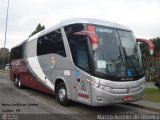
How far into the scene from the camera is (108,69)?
10.2 meters

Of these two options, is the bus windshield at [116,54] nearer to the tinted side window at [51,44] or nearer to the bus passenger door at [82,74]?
the bus passenger door at [82,74]

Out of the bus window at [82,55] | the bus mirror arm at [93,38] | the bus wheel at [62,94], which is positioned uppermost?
the bus mirror arm at [93,38]

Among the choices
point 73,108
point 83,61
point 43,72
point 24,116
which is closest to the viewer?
point 24,116

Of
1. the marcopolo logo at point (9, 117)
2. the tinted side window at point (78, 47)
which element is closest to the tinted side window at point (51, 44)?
the tinted side window at point (78, 47)

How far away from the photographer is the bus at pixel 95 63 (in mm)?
10078

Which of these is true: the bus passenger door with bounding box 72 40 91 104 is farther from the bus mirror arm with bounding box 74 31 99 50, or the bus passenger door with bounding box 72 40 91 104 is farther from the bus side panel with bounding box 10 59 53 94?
the bus side panel with bounding box 10 59 53 94

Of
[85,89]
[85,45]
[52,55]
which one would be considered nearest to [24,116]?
[85,89]

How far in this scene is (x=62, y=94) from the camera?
40.3ft

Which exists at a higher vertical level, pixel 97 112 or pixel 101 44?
pixel 101 44

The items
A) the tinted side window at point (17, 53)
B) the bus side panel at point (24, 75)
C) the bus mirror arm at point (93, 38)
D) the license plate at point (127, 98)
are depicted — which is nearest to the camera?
the bus mirror arm at point (93, 38)

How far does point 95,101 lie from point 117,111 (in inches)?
66.9

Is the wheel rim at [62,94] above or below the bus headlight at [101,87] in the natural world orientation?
below

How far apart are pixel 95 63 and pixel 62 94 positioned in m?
2.85

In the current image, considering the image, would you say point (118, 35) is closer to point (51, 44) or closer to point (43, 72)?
point (51, 44)
